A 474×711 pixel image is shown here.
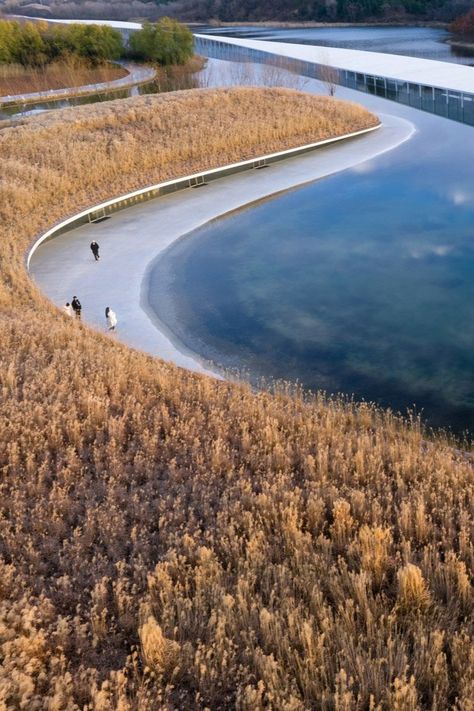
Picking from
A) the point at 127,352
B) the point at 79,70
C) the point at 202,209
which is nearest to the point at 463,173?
the point at 202,209

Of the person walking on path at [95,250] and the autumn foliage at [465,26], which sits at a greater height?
the autumn foliage at [465,26]

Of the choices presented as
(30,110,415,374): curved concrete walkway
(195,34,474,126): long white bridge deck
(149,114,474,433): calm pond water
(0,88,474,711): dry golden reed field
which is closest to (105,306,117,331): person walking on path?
(30,110,415,374): curved concrete walkway

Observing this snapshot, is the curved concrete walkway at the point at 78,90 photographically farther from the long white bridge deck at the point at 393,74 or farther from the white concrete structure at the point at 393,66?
the white concrete structure at the point at 393,66

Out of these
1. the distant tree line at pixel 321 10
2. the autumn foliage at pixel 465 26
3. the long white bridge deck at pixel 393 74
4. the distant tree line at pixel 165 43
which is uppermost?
the distant tree line at pixel 321 10

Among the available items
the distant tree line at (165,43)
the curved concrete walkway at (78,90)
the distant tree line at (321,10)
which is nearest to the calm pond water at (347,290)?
the curved concrete walkway at (78,90)

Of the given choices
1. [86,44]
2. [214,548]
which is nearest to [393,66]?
[86,44]

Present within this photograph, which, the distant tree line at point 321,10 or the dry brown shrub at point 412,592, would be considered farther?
the distant tree line at point 321,10

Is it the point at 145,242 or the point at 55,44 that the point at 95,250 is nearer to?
the point at 145,242
